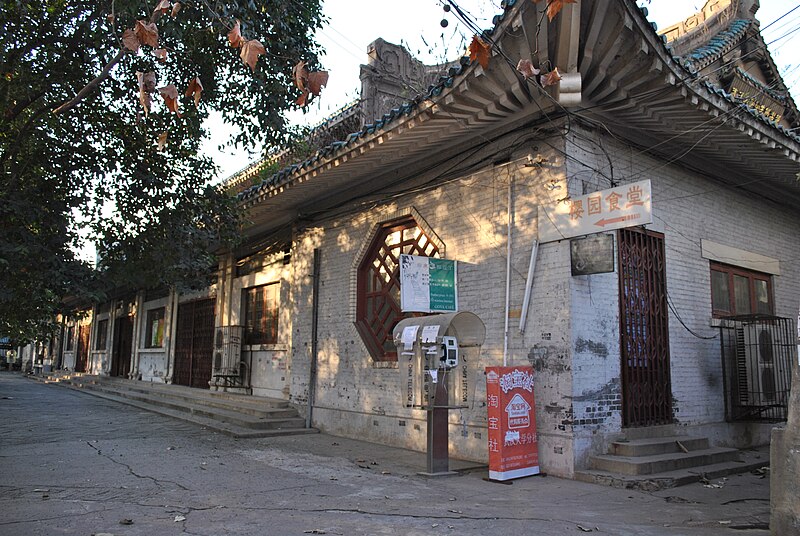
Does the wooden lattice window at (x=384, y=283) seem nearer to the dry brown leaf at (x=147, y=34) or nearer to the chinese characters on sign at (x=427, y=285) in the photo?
the chinese characters on sign at (x=427, y=285)

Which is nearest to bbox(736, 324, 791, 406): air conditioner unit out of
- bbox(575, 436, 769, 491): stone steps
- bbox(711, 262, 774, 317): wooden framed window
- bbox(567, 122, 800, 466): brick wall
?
bbox(567, 122, 800, 466): brick wall

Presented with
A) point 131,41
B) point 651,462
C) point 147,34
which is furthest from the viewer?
point 651,462

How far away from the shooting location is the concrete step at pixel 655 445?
274 inches

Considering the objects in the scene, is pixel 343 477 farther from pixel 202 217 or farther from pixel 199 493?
pixel 202 217

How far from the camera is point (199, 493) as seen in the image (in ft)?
19.1

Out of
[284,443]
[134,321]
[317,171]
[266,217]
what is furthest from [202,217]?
[134,321]

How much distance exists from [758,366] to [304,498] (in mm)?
6591

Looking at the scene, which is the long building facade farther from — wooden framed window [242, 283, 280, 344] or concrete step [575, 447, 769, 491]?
wooden framed window [242, 283, 280, 344]

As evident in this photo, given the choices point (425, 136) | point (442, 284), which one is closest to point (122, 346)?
point (442, 284)

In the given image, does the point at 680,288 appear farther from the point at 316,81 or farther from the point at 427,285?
the point at 316,81

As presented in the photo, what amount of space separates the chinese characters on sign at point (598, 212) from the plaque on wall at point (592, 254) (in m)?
0.11

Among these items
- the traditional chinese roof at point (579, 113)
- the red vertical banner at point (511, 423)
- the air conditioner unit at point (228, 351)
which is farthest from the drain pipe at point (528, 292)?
the air conditioner unit at point (228, 351)

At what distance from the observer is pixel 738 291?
9781 mm

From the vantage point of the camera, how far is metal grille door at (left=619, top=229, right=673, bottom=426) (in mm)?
7544
